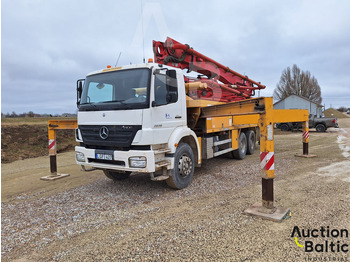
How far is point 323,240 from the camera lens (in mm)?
3248

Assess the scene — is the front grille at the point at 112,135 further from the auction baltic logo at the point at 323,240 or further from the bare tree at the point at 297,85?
the bare tree at the point at 297,85

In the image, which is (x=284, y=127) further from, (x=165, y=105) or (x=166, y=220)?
(x=166, y=220)

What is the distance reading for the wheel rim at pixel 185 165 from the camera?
557cm

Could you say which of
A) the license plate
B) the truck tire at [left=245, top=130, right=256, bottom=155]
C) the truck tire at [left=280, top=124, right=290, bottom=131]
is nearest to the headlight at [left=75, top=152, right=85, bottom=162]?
the license plate

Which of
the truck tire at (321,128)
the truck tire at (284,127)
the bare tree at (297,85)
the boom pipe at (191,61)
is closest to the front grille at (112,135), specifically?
the boom pipe at (191,61)

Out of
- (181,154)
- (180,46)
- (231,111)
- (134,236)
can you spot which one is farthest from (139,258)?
(180,46)

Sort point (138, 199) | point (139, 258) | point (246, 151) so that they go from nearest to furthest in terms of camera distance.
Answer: point (139, 258) → point (138, 199) → point (246, 151)

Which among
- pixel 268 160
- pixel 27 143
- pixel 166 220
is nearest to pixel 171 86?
pixel 268 160

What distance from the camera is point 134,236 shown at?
353 cm

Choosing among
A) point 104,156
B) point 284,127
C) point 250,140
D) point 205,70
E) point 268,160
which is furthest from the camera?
point 284,127

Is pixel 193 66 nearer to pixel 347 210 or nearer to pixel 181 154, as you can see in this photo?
pixel 181 154

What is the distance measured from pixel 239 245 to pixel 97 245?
6.16 ft

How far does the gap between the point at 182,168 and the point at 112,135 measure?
1.73 m

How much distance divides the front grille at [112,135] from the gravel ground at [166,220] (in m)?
1.17
